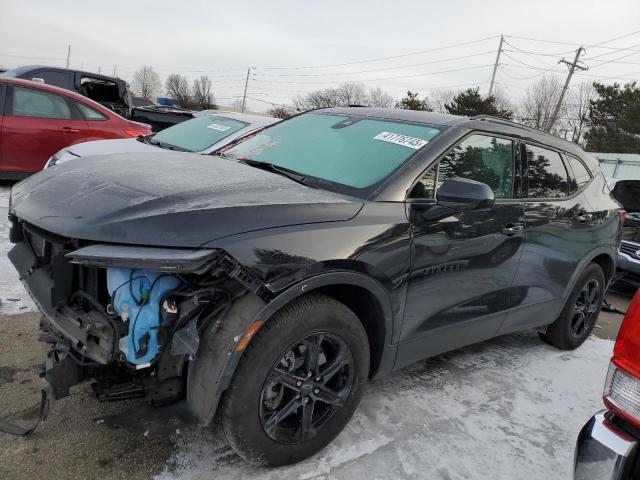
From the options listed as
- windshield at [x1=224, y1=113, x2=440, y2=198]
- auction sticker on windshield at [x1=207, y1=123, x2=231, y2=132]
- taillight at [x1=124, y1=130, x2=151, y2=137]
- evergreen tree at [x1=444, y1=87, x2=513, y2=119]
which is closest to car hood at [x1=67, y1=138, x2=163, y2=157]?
auction sticker on windshield at [x1=207, y1=123, x2=231, y2=132]

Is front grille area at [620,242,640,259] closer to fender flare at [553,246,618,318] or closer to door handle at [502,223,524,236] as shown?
fender flare at [553,246,618,318]

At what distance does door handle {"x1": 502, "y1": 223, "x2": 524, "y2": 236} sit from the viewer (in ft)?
10.6

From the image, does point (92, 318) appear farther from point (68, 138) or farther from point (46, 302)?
point (68, 138)

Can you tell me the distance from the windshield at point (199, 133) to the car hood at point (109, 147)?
25 centimetres

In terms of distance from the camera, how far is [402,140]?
3.01 m

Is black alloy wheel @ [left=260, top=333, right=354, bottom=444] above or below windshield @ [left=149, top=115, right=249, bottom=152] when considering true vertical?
below

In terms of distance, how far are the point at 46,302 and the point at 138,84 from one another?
321 ft

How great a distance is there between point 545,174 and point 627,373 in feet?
7.49

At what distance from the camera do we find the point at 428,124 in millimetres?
3182

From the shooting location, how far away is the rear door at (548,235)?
3.52 m

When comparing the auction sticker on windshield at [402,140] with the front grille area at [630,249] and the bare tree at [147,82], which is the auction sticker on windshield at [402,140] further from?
the bare tree at [147,82]

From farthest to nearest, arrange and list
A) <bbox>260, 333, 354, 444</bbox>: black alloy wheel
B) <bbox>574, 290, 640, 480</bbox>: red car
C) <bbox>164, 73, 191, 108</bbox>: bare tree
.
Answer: <bbox>164, 73, 191, 108</bbox>: bare tree
<bbox>260, 333, 354, 444</bbox>: black alloy wheel
<bbox>574, 290, 640, 480</bbox>: red car

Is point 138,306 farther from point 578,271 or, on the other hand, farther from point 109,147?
point 109,147

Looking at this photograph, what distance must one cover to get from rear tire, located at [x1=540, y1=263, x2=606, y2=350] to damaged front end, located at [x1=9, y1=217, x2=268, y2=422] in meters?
3.21
